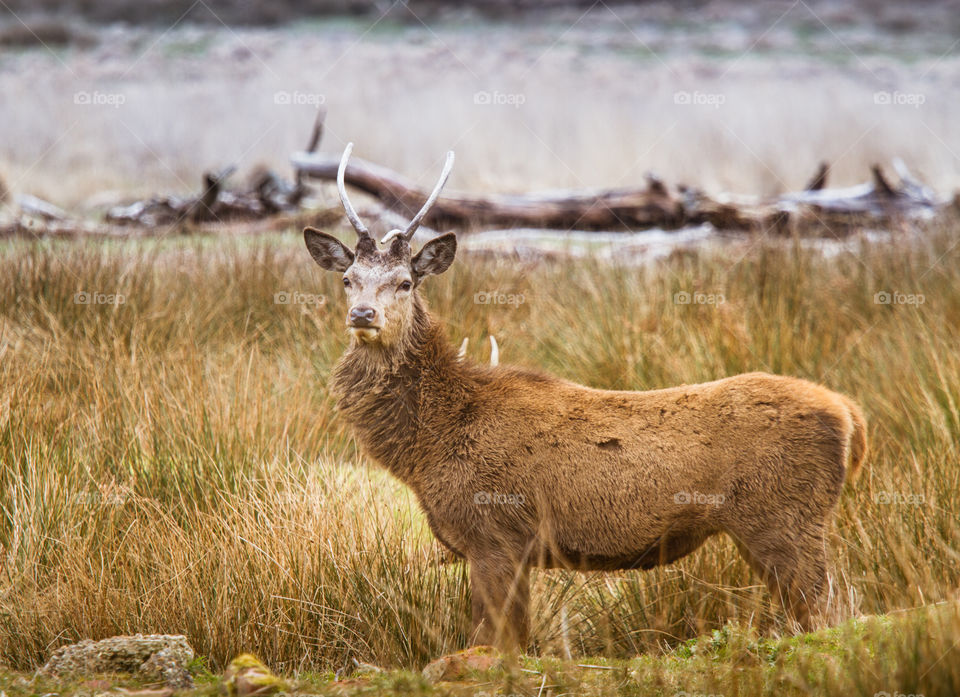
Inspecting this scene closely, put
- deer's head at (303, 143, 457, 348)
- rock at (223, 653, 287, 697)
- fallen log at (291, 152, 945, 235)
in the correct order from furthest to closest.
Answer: fallen log at (291, 152, 945, 235)
deer's head at (303, 143, 457, 348)
rock at (223, 653, 287, 697)

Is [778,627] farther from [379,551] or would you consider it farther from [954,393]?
[954,393]

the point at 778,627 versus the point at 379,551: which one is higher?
the point at 379,551

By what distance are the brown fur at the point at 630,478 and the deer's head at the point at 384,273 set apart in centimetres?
5

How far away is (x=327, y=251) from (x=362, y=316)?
2.57 ft

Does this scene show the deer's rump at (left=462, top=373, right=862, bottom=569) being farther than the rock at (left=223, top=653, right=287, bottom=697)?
Yes

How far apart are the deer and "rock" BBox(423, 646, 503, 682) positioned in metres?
0.44

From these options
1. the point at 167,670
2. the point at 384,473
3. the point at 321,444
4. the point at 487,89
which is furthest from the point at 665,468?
the point at 487,89

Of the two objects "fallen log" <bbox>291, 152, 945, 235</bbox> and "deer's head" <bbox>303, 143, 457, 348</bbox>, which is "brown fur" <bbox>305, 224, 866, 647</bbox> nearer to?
"deer's head" <bbox>303, 143, 457, 348</bbox>

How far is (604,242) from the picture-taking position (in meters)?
12.2

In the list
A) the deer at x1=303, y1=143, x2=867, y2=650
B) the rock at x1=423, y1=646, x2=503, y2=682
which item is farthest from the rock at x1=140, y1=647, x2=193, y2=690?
the deer at x1=303, y1=143, x2=867, y2=650

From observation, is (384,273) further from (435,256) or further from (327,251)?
(327,251)

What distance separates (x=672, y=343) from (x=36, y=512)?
4.63 meters

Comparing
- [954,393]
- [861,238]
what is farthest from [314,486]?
[861,238]

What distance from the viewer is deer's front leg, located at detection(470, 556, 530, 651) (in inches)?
173
